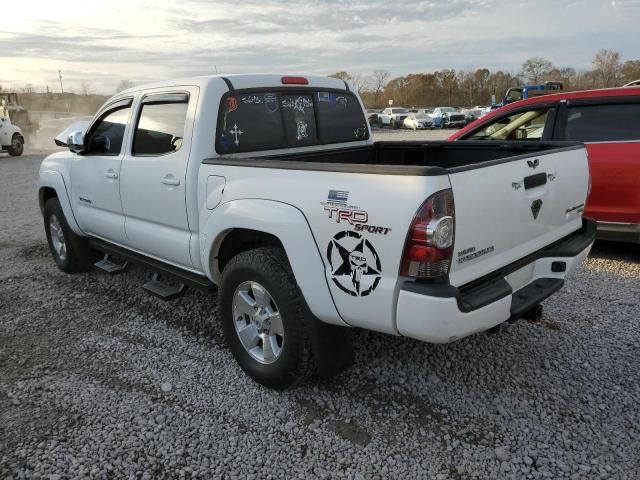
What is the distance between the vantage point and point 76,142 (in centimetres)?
479

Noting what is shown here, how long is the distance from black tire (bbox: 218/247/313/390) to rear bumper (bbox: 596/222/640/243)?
370cm

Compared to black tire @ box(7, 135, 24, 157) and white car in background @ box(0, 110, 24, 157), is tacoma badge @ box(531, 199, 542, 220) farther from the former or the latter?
black tire @ box(7, 135, 24, 157)

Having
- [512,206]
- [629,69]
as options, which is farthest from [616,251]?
[629,69]

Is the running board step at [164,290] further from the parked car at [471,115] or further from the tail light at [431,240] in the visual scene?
the parked car at [471,115]

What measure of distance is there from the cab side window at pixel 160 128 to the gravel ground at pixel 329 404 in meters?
1.41

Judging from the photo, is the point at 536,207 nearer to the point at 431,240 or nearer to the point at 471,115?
the point at 431,240

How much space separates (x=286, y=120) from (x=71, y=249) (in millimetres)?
2887

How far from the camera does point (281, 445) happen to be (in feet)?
9.00

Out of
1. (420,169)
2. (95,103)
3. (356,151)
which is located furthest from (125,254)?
(95,103)

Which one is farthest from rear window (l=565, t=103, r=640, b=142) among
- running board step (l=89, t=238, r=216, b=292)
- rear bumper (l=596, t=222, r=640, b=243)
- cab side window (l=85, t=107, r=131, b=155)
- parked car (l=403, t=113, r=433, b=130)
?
parked car (l=403, t=113, r=433, b=130)

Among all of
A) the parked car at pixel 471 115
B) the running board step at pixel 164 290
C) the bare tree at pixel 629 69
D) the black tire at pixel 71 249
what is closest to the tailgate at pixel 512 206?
the running board step at pixel 164 290

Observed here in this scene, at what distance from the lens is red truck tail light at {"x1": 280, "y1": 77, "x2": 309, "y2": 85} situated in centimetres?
394

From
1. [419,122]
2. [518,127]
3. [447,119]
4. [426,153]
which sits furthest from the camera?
[447,119]

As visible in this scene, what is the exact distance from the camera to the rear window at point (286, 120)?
11.8 ft
